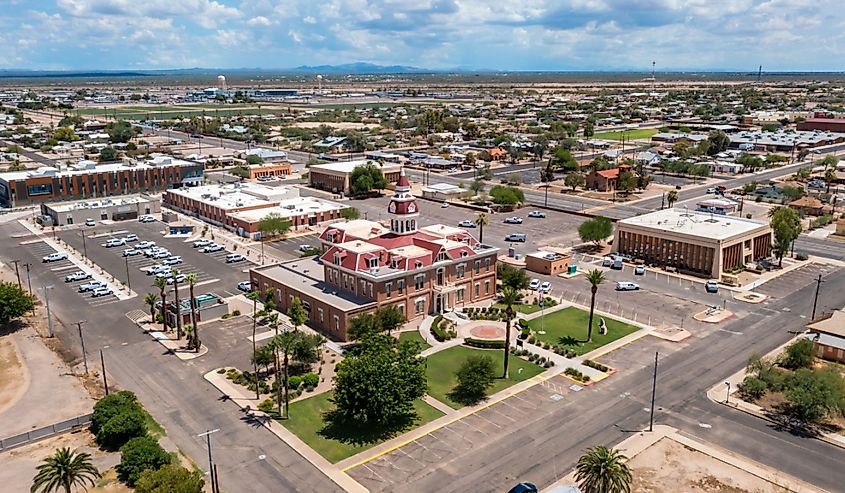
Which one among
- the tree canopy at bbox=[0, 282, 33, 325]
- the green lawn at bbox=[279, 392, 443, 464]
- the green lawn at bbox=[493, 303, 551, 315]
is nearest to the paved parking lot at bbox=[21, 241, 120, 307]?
the tree canopy at bbox=[0, 282, 33, 325]

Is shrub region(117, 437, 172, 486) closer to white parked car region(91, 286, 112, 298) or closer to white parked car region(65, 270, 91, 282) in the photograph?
white parked car region(91, 286, 112, 298)

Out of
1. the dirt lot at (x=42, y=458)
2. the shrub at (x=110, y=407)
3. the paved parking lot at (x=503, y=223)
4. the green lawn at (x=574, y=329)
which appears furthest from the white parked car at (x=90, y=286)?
the green lawn at (x=574, y=329)

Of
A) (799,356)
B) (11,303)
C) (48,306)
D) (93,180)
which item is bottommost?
(48,306)

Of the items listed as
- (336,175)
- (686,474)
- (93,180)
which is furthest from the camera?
(336,175)

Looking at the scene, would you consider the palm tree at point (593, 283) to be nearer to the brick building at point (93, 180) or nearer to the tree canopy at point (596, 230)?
Answer: the tree canopy at point (596, 230)

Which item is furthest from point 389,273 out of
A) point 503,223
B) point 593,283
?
point 503,223

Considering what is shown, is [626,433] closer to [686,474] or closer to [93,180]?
[686,474]
